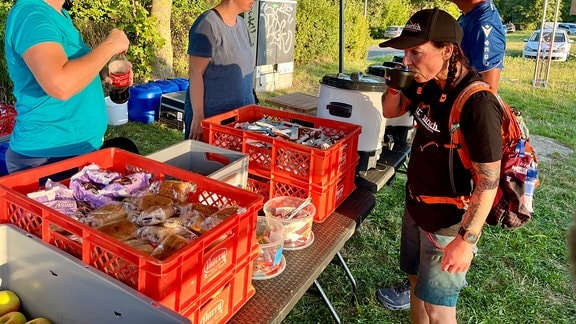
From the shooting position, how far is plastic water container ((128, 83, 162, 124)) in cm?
652

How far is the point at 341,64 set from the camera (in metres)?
3.98

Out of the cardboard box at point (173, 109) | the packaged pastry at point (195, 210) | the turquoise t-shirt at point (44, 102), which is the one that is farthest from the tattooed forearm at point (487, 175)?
the cardboard box at point (173, 109)

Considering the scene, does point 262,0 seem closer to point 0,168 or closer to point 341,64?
point 341,64

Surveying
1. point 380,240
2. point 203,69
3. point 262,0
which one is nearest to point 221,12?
point 203,69

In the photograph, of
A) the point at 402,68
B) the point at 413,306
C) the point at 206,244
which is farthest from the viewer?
the point at 413,306

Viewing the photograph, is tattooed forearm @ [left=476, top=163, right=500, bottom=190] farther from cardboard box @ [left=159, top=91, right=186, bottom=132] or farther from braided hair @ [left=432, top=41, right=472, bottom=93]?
cardboard box @ [left=159, top=91, right=186, bottom=132]

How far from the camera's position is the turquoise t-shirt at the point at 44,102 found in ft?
5.45

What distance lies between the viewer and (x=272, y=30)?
8633 mm

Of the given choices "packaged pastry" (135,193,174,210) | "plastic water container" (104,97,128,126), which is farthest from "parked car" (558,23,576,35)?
"packaged pastry" (135,193,174,210)

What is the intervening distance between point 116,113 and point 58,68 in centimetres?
491

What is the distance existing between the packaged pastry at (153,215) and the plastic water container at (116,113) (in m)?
5.20

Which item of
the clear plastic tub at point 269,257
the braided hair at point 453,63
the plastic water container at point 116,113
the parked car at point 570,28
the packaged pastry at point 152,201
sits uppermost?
the parked car at point 570,28

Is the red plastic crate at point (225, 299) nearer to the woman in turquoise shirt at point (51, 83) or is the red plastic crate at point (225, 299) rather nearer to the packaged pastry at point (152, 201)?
the packaged pastry at point (152, 201)

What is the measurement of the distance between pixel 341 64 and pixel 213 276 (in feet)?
10.1
